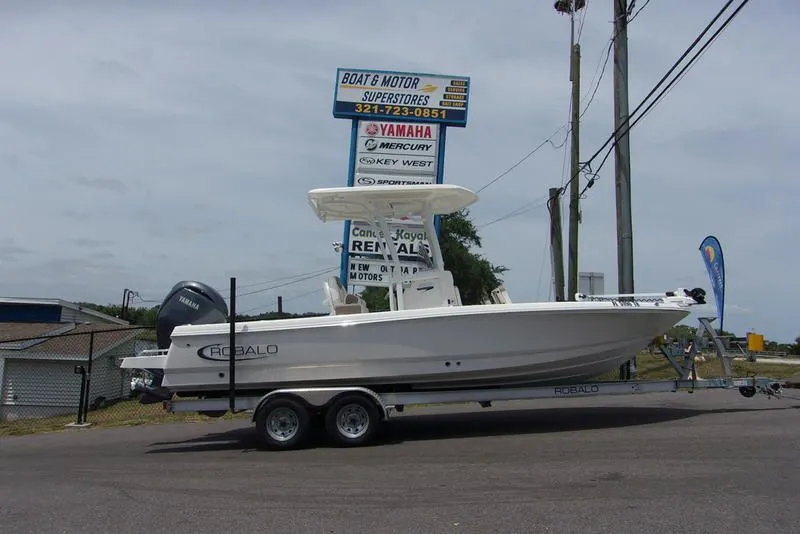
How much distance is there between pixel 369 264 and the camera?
1546 centimetres

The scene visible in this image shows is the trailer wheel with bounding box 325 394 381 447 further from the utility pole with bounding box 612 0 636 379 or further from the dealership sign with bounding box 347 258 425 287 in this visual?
the utility pole with bounding box 612 0 636 379

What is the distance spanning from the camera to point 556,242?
67.4 feet

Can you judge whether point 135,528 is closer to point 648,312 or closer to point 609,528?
point 609,528

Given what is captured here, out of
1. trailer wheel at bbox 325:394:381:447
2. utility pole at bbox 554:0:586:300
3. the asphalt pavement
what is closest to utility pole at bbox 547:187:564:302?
utility pole at bbox 554:0:586:300

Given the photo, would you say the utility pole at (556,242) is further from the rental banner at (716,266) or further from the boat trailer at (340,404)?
the boat trailer at (340,404)

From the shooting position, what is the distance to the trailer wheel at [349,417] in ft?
27.9

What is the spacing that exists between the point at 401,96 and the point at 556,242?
710 cm

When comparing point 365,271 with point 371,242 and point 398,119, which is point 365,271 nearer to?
point 371,242

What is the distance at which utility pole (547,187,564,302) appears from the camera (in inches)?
792

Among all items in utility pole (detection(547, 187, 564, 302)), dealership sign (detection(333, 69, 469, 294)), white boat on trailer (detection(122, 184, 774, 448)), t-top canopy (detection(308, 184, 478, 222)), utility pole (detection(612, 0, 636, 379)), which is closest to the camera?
white boat on trailer (detection(122, 184, 774, 448))

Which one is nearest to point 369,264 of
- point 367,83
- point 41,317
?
point 367,83

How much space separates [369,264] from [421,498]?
9.92m

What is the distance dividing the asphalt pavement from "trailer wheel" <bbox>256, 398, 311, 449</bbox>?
0.73ft

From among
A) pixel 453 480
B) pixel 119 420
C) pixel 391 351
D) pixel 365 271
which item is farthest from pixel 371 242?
pixel 453 480
